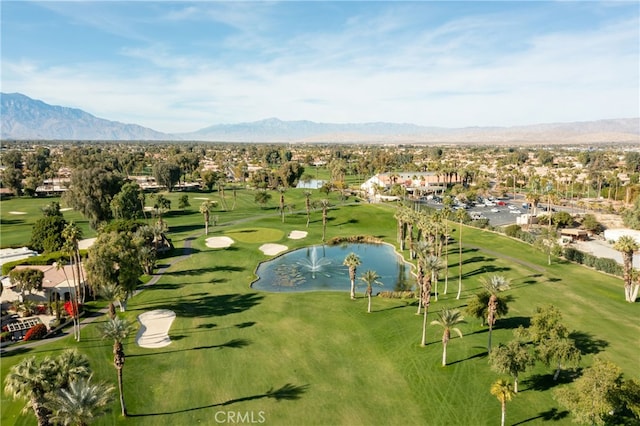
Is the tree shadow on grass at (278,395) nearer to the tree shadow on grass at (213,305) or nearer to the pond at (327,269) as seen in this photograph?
the tree shadow on grass at (213,305)

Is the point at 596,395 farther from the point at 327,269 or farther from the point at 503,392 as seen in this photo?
the point at 327,269

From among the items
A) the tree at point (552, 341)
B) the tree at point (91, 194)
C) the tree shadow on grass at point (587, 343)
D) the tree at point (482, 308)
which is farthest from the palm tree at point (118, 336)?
the tree at point (91, 194)

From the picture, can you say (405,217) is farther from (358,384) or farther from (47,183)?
(47,183)

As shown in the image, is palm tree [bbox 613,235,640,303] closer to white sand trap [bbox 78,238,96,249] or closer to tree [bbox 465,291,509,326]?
tree [bbox 465,291,509,326]

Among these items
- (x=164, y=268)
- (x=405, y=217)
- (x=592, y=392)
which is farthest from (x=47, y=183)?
(x=592, y=392)

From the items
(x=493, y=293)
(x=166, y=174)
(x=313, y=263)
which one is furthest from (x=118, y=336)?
(x=166, y=174)

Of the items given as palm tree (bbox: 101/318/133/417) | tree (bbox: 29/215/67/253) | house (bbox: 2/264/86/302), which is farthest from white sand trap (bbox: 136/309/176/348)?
tree (bbox: 29/215/67/253)
